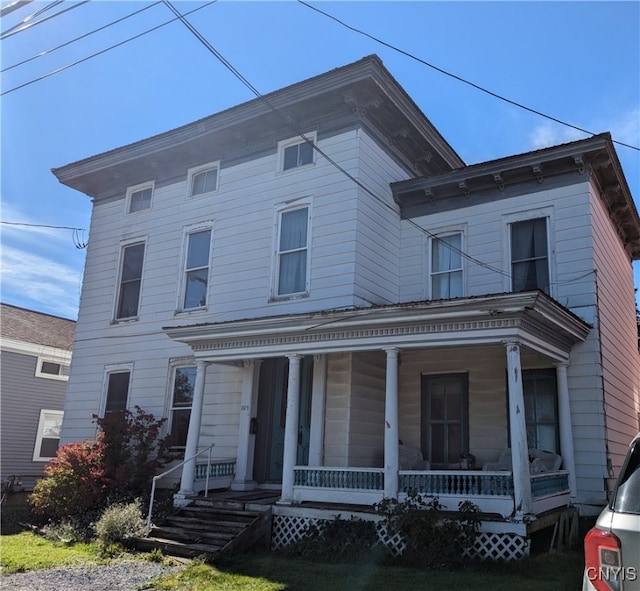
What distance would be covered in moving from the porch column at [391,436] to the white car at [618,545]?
6366 mm

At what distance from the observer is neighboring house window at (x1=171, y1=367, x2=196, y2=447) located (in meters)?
14.3

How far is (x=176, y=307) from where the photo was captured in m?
15.0

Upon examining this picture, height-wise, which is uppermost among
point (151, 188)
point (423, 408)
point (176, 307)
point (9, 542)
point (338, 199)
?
point (151, 188)

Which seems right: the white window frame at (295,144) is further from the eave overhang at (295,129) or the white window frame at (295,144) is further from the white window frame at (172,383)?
the white window frame at (172,383)

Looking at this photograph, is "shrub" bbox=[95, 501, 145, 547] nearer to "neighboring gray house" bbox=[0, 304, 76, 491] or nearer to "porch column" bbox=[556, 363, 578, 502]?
"porch column" bbox=[556, 363, 578, 502]

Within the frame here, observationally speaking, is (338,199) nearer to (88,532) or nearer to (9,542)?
(88,532)

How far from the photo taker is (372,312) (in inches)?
399

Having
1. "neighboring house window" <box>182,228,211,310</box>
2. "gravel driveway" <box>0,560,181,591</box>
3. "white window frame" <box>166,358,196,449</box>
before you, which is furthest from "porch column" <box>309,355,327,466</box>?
"neighboring house window" <box>182,228,211,310</box>

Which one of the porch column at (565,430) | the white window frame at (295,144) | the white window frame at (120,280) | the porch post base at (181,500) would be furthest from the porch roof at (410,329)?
the white window frame at (120,280)

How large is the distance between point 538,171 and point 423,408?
533 cm

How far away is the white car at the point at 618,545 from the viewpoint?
3008mm

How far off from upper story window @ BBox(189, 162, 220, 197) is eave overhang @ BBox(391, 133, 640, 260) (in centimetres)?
460

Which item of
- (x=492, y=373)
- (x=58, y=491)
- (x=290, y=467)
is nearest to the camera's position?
(x=290, y=467)

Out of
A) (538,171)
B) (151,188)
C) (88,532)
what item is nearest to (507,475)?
(538,171)
